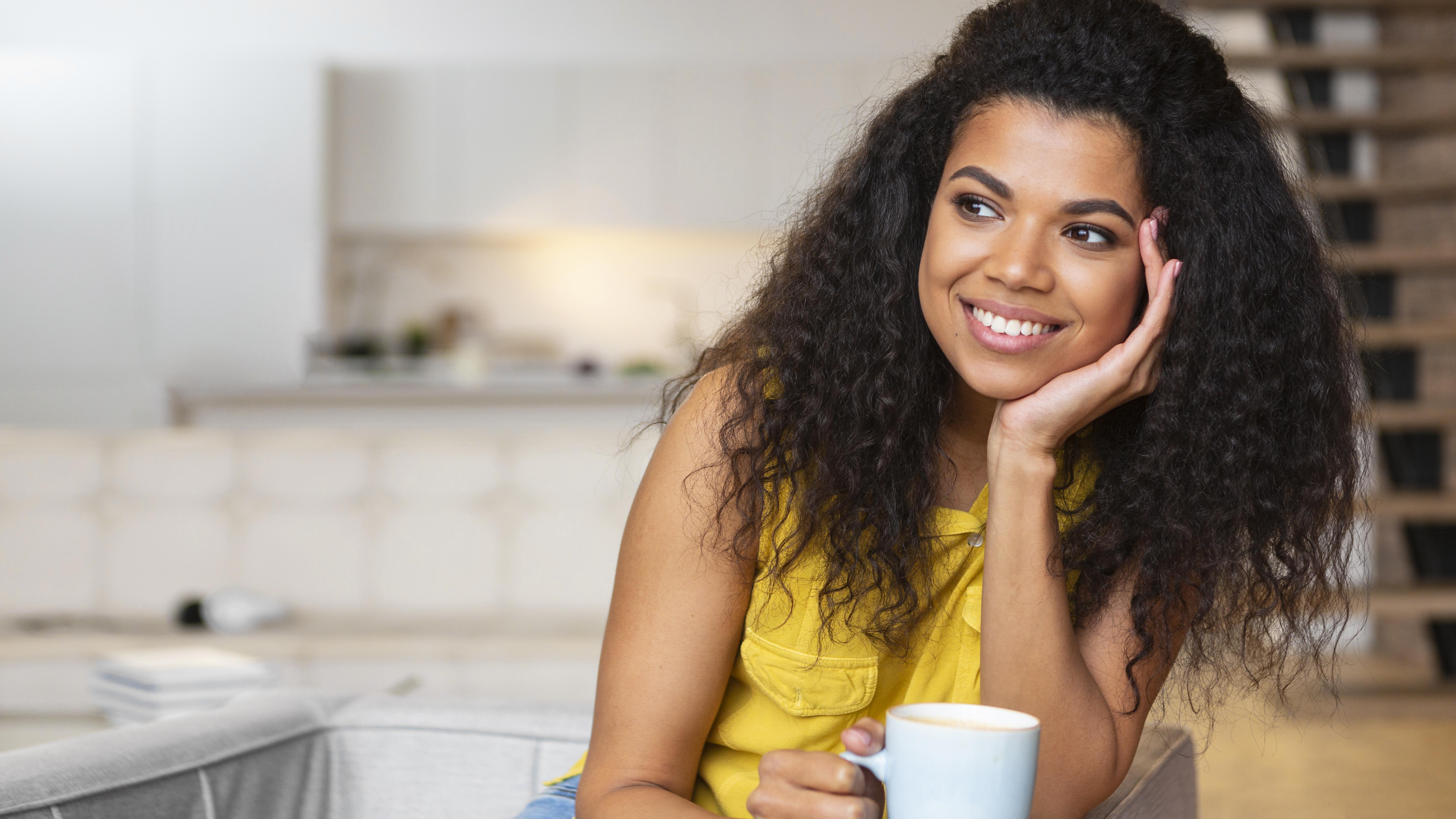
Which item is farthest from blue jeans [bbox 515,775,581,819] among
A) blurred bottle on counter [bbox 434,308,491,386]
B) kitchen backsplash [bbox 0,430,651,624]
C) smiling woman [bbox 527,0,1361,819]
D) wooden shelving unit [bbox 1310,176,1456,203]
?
blurred bottle on counter [bbox 434,308,491,386]

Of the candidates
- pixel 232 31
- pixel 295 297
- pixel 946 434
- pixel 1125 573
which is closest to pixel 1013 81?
pixel 946 434

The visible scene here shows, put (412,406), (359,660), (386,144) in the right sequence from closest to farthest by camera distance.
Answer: (359,660)
(412,406)
(386,144)

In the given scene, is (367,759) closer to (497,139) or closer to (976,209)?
(976,209)

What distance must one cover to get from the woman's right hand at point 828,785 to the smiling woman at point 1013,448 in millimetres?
249

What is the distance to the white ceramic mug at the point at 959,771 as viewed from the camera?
0.62 meters

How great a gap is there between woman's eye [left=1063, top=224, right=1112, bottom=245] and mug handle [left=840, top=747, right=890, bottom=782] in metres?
0.50

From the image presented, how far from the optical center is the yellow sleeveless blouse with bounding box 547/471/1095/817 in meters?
1.07

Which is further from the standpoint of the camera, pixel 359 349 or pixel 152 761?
pixel 359 349

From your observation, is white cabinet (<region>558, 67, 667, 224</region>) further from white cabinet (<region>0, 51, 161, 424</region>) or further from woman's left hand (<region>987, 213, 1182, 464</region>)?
woman's left hand (<region>987, 213, 1182, 464</region>)

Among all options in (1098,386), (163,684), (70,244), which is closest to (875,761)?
(1098,386)

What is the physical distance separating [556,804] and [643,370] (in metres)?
4.97

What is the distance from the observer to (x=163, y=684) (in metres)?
1.67

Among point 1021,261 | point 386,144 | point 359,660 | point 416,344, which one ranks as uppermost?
point 386,144

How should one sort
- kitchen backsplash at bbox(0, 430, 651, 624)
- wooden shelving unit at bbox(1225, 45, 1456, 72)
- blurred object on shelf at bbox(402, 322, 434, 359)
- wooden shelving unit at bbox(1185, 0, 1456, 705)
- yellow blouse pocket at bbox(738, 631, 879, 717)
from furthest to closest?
blurred object on shelf at bbox(402, 322, 434, 359) < wooden shelving unit at bbox(1225, 45, 1456, 72) < wooden shelving unit at bbox(1185, 0, 1456, 705) < kitchen backsplash at bbox(0, 430, 651, 624) < yellow blouse pocket at bbox(738, 631, 879, 717)
